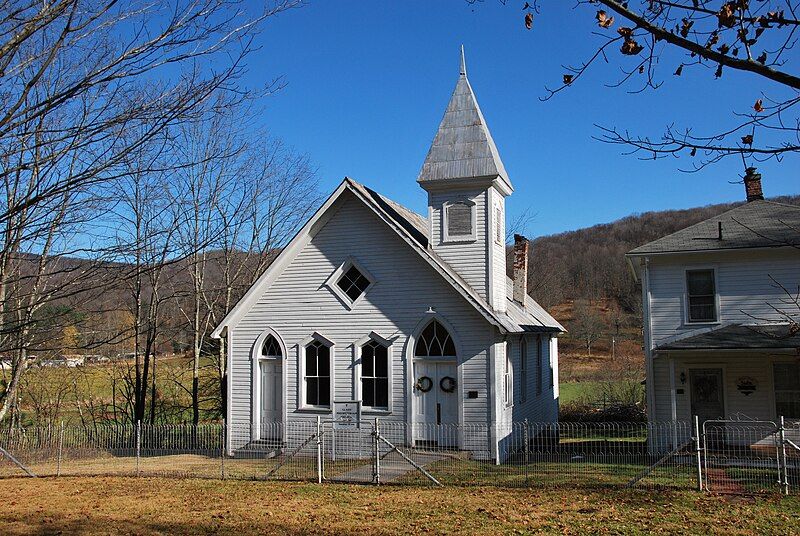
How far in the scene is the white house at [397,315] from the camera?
1980 centimetres

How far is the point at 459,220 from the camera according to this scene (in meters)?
21.0

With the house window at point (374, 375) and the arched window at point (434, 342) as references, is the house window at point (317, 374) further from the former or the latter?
the arched window at point (434, 342)

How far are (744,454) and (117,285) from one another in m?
17.6

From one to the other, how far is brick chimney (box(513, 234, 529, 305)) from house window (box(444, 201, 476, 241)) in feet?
20.5

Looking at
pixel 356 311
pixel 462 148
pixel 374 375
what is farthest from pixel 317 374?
pixel 462 148

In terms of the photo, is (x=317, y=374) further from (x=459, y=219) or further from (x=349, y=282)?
(x=459, y=219)

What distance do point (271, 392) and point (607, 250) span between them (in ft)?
338

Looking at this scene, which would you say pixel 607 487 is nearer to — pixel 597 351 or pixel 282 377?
pixel 282 377

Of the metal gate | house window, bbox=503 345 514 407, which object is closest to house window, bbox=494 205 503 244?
house window, bbox=503 345 514 407

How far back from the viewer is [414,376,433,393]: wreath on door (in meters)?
20.1

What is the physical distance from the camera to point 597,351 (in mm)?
75625

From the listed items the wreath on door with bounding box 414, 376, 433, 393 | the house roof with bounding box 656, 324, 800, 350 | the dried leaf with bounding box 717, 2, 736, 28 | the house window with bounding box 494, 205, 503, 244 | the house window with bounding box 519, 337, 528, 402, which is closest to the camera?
the dried leaf with bounding box 717, 2, 736, 28

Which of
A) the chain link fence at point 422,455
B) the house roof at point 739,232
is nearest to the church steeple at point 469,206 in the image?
the house roof at point 739,232

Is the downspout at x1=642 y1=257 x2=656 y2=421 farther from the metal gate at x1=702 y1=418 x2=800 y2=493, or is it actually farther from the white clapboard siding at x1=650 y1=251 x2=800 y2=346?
the metal gate at x1=702 y1=418 x2=800 y2=493
